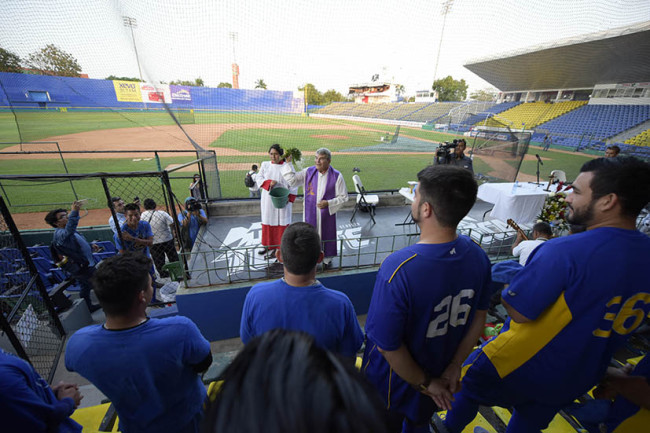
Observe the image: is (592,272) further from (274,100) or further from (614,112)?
(614,112)

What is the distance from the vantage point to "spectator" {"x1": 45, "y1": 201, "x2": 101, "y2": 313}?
12.9 ft

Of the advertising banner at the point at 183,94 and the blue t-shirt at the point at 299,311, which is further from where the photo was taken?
the advertising banner at the point at 183,94

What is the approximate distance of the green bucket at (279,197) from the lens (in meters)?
3.93

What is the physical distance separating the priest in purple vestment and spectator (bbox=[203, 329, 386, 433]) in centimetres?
345

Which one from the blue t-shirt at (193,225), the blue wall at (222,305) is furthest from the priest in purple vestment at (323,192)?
the blue t-shirt at (193,225)

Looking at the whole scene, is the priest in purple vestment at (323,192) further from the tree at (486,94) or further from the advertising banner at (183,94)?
the tree at (486,94)

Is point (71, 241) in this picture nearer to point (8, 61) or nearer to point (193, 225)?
point (193, 225)

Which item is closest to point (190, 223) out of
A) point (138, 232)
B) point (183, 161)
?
point (138, 232)

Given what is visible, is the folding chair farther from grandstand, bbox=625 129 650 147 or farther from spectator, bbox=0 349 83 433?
grandstand, bbox=625 129 650 147

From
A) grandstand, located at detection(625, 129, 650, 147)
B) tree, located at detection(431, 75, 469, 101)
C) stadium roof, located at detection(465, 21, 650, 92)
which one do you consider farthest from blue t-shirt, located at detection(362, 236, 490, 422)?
tree, located at detection(431, 75, 469, 101)

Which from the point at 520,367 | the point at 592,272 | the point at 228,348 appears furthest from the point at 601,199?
the point at 228,348

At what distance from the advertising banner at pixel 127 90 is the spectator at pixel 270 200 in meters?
16.6

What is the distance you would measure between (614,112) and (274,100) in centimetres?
3415

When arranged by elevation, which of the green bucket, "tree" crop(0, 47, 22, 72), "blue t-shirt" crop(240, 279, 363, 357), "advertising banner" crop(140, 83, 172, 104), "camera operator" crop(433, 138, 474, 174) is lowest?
the green bucket
